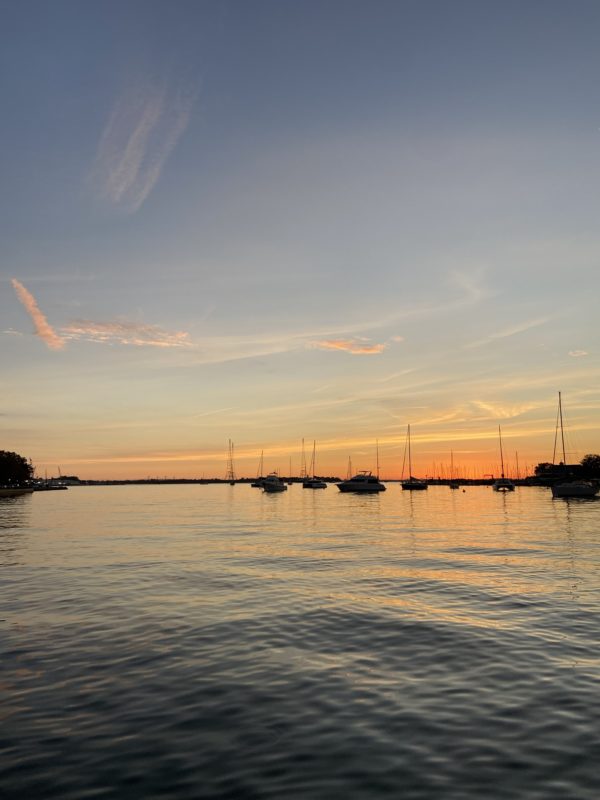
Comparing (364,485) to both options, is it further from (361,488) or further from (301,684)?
(301,684)

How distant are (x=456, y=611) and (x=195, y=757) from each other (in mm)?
14395

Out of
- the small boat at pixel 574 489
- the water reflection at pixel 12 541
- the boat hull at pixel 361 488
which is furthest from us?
the boat hull at pixel 361 488

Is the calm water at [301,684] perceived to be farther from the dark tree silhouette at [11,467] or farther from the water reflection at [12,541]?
the dark tree silhouette at [11,467]

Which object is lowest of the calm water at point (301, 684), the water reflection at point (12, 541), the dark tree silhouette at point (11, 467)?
the water reflection at point (12, 541)

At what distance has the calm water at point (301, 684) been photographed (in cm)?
893

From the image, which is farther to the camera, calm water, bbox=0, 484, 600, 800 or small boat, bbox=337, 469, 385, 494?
small boat, bbox=337, 469, 385, 494

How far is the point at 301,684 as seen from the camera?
1327cm

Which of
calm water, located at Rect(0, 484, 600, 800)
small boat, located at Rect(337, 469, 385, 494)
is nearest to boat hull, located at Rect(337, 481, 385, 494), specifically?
small boat, located at Rect(337, 469, 385, 494)

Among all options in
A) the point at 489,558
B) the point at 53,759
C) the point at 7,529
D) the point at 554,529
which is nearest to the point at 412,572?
the point at 489,558

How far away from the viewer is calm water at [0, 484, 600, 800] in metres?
8.93

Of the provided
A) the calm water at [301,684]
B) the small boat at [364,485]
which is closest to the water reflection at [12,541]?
the calm water at [301,684]

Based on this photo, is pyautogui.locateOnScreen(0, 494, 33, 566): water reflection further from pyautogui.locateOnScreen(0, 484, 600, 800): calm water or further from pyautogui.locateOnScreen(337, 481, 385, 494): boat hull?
pyautogui.locateOnScreen(337, 481, 385, 494): boat hull

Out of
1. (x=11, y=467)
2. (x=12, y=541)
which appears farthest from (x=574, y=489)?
(x=11, y=467)

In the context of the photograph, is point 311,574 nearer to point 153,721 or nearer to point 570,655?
point 570,655
